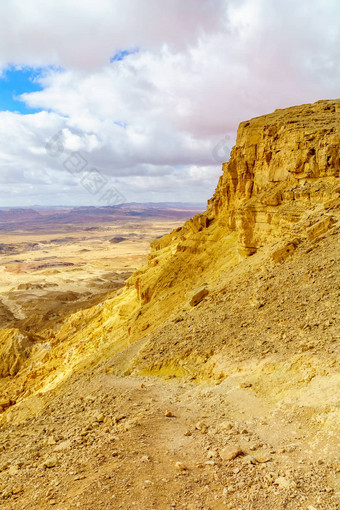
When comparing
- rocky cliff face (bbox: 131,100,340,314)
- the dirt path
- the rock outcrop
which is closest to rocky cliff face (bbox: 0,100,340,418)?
rocky cliff face (bbox: 131,100,340,314)

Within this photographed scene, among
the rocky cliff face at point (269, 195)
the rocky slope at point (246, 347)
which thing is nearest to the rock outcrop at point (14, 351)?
the rocky slope at point (246, 347)

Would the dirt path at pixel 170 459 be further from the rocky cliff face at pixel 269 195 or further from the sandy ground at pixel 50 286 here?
the sandy ground at pixel 50 286

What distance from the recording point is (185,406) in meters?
7.82

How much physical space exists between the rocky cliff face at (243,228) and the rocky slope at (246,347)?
0.27ft

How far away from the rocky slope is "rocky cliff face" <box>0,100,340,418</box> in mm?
82

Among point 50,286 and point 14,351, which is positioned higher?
point 14,351

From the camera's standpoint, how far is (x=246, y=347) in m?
9.36

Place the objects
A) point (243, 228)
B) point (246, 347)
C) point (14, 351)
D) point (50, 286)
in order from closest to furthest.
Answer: point (246, 347), point (243, 228), point (14, 351), point (50, 286)

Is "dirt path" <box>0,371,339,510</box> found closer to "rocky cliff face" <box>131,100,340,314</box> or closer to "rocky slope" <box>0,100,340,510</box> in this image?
"rocky slope" <box>0,100,340,510</box>

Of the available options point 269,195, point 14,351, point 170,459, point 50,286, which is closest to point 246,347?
point 170,459

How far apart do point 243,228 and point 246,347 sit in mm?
8403

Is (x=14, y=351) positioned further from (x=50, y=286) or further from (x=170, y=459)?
(x=50, y=286)

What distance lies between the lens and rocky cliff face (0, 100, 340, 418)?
1387cm

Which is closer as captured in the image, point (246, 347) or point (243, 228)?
point (246, 347)
